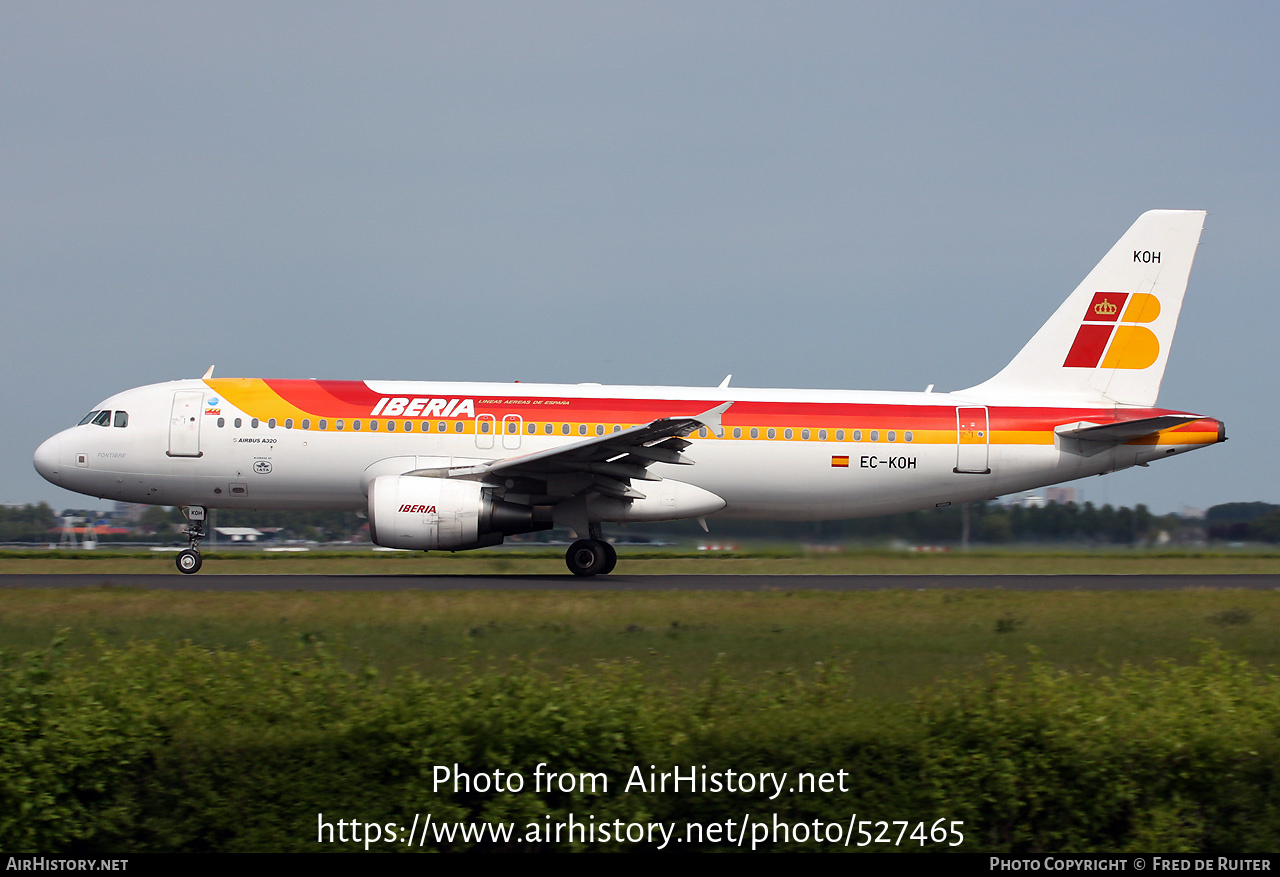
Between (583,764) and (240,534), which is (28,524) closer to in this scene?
(240,534)

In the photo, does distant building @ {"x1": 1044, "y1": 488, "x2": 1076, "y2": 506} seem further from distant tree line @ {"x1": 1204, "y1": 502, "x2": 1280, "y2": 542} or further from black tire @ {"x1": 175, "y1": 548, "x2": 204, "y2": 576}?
black tire @ {"x1": 175, "y1": 548, "x2": 204, "y2": 576}

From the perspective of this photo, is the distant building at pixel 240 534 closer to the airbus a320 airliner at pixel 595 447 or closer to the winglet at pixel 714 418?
the airbus a320 airliner at pixel 595 447

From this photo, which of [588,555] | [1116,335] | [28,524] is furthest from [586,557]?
[28,524]

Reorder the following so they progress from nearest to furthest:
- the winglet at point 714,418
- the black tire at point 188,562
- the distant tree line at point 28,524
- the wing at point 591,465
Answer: the wing at point 591,465
the winglet at point 714,418
the black tire at point 188,562
the distant tree line at point 28,524

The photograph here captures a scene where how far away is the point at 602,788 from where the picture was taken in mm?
6617

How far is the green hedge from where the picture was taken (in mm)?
6480

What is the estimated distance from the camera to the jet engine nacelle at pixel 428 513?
20.4 metres

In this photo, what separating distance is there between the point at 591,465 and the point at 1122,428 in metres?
10.8

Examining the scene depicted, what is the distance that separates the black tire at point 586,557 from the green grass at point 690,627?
361cm

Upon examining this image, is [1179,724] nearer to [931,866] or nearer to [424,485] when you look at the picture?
[931,866]

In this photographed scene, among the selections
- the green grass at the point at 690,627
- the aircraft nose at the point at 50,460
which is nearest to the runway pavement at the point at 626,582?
the green grass at the point at 690,627

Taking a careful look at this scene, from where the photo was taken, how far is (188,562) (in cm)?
2231

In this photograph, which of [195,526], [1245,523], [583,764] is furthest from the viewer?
[1245,523]

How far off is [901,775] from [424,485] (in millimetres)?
15103
